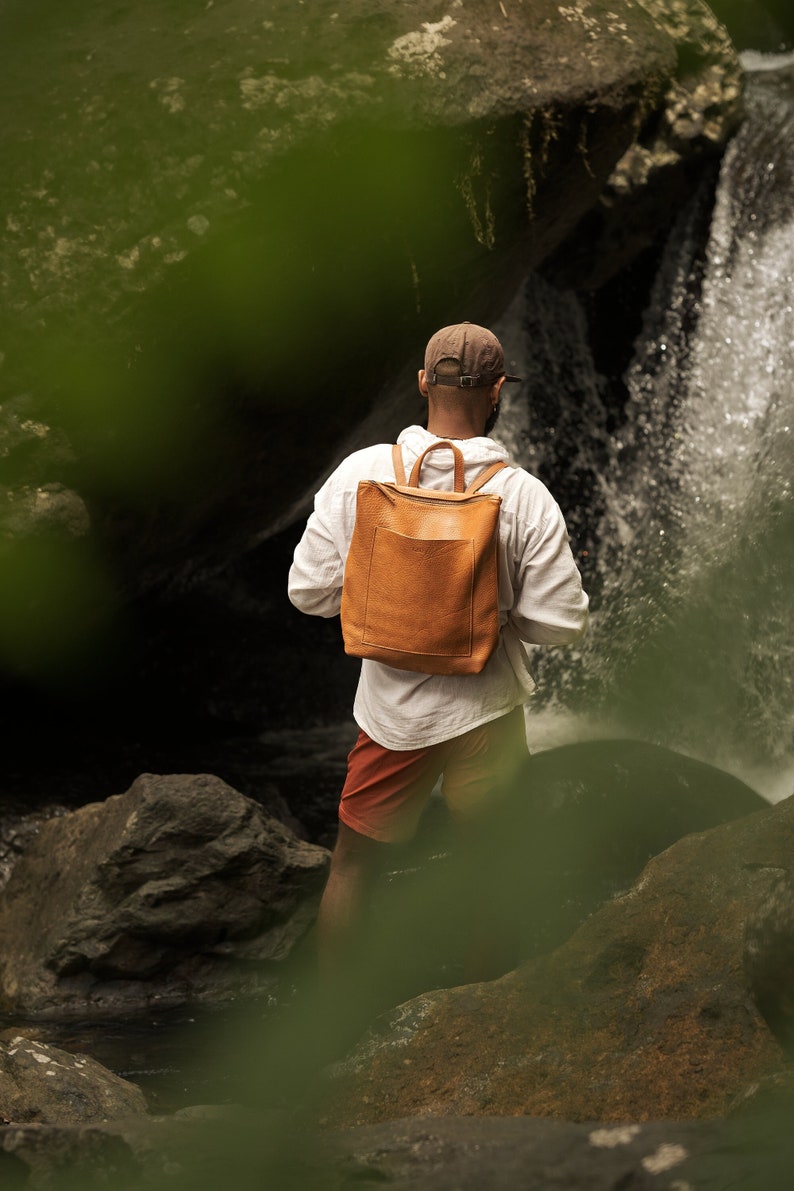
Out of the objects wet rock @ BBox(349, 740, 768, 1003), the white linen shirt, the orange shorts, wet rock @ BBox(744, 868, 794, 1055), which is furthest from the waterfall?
wet rock @ BBox(744, 868, 794, 1055)

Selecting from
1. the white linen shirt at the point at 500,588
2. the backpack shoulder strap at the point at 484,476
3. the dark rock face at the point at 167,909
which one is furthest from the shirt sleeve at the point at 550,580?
the dark rock face at the point at 167,909

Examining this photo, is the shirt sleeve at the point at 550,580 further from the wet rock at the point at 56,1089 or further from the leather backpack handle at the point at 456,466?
the wet rock at the point at 56,1089

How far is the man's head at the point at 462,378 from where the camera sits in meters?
2.57

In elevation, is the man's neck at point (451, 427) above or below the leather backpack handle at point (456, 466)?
above

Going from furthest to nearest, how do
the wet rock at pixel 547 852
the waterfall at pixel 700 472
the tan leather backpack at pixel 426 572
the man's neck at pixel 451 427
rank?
1. the waterfall at pixel 700 472
2. the wet rock at pixel 547 852
3. the man's neck at pixel 451 427
4. the tan leather backpack at pixel 426 572

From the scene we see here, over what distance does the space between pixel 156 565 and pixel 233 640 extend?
1764 mm

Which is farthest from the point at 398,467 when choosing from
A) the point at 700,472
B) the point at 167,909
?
the point at 700,472

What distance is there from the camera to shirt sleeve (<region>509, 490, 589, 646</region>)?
2.59 m

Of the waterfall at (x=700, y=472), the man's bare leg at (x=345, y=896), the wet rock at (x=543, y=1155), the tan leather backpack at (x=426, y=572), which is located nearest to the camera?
the wet rock at (x=543, y=1155)

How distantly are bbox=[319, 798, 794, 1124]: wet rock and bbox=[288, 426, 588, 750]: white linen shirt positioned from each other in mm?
623

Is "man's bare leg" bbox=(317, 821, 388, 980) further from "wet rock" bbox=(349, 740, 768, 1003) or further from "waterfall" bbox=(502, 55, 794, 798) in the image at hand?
Answer: "waterfall" bbox=(502, 55, 794, 798)

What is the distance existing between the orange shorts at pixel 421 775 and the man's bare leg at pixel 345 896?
0.22 ft

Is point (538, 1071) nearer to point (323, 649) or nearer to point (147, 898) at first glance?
point (147, 898)

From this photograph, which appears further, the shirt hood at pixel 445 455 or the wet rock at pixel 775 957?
the shirt hood at pixel 445 455
